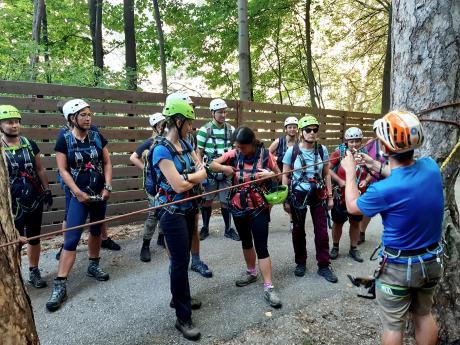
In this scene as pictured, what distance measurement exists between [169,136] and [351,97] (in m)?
26.8

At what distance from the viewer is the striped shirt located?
228 inches

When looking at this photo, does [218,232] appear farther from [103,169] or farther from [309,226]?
[103,169]

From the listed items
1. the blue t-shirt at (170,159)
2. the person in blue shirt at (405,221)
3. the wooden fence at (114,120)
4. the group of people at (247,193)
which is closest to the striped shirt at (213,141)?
the group of people at (247,193)

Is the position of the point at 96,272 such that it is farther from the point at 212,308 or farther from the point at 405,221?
the point at 405,221

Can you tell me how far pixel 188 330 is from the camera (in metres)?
3.30

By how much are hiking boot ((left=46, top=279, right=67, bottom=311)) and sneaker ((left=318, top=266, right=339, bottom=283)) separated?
10.8ft

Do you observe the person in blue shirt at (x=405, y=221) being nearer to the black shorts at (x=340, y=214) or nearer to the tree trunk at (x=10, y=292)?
the tree trunk at (x=10, y=292)

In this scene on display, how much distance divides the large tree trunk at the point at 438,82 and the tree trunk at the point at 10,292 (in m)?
3.16

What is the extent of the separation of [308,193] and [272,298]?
1.45 m

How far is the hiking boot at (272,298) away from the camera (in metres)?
3.83

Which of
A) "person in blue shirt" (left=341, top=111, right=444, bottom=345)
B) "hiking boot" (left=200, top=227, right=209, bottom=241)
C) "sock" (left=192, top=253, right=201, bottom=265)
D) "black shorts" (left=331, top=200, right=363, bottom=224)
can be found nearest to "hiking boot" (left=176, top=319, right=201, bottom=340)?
"sock" (left=192, top=253, right=201, bottom=265)

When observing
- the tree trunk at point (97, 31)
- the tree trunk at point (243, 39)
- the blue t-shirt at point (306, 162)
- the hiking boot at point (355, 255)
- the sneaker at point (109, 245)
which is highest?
the tree trunk at point (97, 31)

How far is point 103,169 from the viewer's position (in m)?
4.50

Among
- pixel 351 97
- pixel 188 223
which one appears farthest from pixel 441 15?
pixel 351 97
